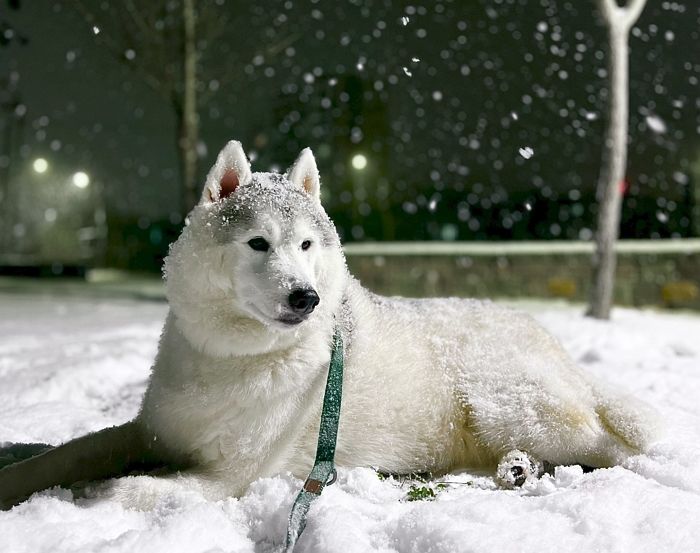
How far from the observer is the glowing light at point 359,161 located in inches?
859

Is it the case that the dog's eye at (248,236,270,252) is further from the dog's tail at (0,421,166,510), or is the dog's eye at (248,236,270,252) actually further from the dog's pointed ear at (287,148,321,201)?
the dog's tail at (0,421,166,510)

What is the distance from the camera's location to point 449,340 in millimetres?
3076

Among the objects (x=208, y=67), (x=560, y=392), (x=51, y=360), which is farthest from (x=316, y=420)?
(x=208, y=67)

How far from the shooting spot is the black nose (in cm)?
220

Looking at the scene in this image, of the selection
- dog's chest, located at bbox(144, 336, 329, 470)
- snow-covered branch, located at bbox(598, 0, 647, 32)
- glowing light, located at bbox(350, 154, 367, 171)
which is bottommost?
dog's chest, located at bbox(144, 336, 329, 470)

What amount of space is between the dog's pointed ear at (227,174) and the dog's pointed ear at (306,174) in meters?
0.20

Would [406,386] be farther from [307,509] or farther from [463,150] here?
[463,150]

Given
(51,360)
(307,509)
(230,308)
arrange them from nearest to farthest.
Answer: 1. (307,509)
2. (230,308)
3. (51,360)

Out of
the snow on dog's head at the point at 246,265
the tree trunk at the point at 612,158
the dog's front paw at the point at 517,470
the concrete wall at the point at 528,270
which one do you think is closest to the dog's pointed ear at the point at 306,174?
the snow on dog's head at the point at 246,265

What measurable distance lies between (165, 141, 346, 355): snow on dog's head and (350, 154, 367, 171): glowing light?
771 inches

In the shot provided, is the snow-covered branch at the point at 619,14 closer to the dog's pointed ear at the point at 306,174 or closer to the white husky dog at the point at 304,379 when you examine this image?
the white husky dog at the point at 304,379

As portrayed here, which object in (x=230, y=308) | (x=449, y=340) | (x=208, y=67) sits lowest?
(x=449, y=340)

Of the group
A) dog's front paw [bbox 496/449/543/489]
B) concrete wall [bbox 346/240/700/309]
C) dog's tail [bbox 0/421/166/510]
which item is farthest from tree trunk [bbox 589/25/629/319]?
dog's tail [bbox 0/421/166/510]

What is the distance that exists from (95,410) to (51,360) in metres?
1.81
